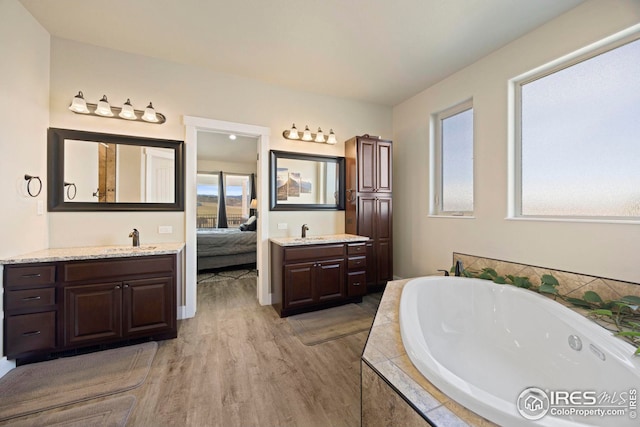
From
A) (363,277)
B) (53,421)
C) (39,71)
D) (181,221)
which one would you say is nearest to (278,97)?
(181,221)

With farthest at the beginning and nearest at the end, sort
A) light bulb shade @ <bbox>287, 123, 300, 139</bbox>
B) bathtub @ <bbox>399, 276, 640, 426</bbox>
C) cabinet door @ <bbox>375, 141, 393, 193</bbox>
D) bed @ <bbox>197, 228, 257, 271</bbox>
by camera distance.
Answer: bed @ <bbox>197, 228, 257, 271</bbox> → cabinet door @ <bbox>375, 141, 393, 193</bbox> → light bulb shade @ <bbox>287, 123, 300, 139</bbox> → bathtub @ <bbox>399, 276, 640, 426</bbox>

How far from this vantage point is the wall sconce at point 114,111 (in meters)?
2.29

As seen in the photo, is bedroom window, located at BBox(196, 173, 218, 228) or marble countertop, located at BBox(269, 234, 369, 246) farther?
bedroom window, located at BBox(196, 173, 218, 228)

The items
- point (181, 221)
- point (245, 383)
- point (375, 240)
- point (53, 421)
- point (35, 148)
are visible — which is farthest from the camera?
point (375, 240)

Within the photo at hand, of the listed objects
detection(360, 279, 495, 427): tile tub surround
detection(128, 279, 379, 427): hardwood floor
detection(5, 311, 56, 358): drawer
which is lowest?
detection(128, 279, 379, 427): hardwood floor

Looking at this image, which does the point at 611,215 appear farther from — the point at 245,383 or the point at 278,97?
the point at 278,97

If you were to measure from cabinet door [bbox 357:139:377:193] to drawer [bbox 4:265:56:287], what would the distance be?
3108 millimetres

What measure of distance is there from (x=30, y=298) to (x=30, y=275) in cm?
17

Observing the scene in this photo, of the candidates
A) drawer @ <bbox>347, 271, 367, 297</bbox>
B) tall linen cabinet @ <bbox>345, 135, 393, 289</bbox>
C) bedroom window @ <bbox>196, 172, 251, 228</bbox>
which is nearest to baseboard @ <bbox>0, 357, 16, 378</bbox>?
drawer @ <bbox>347, 271, 367, 297</bbox>

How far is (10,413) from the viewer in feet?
4.79

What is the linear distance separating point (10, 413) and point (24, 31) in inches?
109

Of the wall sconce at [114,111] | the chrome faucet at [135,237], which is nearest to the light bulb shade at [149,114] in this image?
the wall sconce at [114,111]

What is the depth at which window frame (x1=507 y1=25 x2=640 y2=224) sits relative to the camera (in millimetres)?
1883

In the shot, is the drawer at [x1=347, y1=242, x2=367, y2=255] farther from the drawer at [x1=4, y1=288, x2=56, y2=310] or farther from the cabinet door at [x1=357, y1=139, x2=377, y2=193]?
the drawer at [x1=4, y1=288, x2=56, y2=310]
